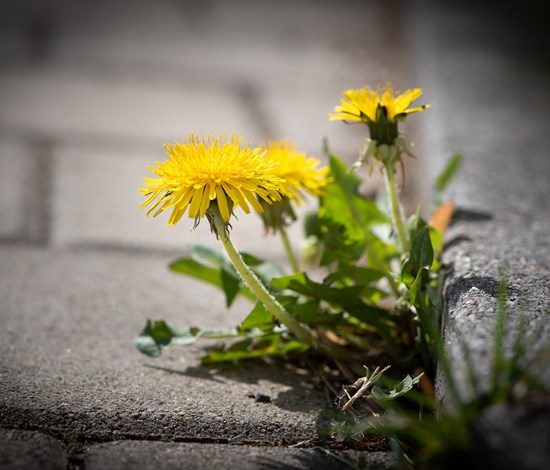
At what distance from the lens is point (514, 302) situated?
1.28 m

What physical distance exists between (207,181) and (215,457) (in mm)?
460

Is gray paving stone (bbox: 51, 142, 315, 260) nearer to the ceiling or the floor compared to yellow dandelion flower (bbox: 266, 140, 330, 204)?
nearer to the floor

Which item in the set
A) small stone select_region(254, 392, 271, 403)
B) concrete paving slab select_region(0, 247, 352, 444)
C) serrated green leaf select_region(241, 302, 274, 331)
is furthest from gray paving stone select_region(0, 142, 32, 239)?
small stone select_region(254, 392, 271, 403)

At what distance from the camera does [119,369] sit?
4.92 ft

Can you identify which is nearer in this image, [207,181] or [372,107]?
[207,181]

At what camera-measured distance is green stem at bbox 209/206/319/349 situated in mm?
1335

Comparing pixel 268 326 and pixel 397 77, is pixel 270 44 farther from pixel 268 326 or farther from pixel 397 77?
pixel 268 326

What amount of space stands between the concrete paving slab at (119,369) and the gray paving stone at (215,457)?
41 mm

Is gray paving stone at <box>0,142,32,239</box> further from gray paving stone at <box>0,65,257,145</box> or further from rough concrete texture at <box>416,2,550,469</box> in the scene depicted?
rough concrete texture at <box>416,2,550,469</box>

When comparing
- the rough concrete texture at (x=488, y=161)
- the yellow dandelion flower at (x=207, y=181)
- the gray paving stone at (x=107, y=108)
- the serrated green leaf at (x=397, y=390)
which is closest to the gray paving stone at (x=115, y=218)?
the gray paving stone at (x=107, y=108)

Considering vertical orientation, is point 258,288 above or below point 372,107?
below

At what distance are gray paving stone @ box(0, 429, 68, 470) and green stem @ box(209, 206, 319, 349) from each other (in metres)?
0.43

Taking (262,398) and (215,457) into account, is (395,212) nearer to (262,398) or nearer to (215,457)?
(262,398)

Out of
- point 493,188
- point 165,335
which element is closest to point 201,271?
point 165,335
